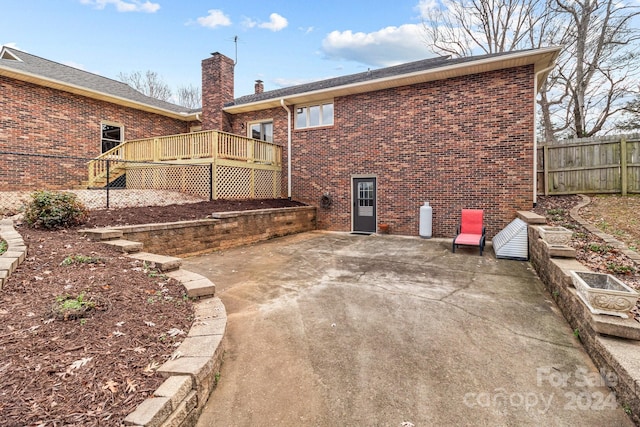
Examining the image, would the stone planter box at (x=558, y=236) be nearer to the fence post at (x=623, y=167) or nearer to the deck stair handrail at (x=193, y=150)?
the fence post at (x=623, y=167)

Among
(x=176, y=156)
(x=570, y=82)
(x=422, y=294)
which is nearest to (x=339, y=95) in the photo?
(x=176, y=156)

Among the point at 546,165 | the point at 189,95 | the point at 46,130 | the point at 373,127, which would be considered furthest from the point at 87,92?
the point at 189,95

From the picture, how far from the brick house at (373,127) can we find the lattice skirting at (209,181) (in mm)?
885

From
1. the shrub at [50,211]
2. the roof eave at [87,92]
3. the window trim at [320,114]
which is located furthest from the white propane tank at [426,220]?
the roof eave at [87,92]

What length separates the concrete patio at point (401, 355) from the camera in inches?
74.2

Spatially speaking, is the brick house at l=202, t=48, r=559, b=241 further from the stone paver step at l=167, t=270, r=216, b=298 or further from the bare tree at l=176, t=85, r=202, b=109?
the bare tree at l=176, t=85, r=202, b=109

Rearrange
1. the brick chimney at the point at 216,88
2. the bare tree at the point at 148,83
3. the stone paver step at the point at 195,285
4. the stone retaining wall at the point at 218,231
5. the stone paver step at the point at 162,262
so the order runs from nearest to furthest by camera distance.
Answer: the stone paver step at the point at 195,285 < the stone paver step at the point at 162,262 < the stone retaining wall at the point at 218,231 < the brick chimney at the point at 216,88 < the bare tree at the point at 148,83

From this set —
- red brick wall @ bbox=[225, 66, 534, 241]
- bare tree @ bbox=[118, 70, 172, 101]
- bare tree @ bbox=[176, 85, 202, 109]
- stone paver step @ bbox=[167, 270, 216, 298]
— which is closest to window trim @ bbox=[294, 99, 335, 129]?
red brick wall @ bbox=[225, 66, 534, 241]

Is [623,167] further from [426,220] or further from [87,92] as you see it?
[87,92]

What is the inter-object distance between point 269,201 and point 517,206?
7434 millimetres

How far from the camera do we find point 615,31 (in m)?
12.3

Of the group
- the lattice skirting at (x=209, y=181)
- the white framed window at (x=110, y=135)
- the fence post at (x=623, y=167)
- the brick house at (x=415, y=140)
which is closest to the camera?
the brick house at (x=415, y=140)

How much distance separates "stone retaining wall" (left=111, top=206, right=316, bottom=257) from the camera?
5.75 m

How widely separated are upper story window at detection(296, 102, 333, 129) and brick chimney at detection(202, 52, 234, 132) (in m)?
3.27
